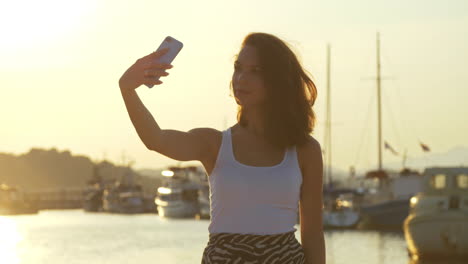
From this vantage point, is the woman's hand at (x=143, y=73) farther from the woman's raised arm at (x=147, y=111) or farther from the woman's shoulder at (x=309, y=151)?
the woman's shoulder at (x=309, y=151)

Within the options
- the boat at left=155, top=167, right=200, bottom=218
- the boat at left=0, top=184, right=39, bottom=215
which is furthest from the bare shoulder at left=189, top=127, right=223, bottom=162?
the boat at left=0, top=184, right=39, bottom=215

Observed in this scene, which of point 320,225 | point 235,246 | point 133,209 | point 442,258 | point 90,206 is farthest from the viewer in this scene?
point 90,206

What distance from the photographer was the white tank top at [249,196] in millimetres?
3723

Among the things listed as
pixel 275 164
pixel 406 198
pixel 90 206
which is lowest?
pixel 90 206

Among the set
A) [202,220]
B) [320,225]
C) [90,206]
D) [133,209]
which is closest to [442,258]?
[320,225]

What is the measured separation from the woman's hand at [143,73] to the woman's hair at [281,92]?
1.46 ft

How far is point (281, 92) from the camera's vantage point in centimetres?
396

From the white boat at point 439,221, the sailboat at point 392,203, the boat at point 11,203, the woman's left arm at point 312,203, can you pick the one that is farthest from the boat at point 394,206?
the boat at point 11,203

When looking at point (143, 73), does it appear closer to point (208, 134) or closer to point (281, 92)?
point (208, 134)

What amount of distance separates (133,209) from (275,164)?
15229 cm

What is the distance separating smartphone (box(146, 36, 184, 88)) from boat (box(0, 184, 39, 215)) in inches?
6618

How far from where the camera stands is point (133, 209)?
6107 inches

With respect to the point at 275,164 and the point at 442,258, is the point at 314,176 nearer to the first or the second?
the point at 275,164

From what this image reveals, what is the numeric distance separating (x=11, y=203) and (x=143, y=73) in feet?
574
